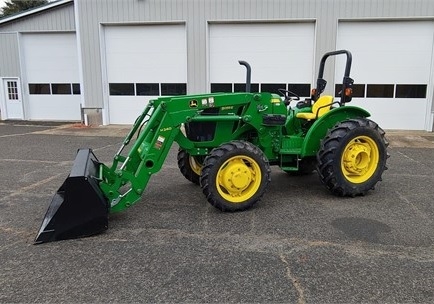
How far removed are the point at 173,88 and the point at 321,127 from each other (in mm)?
9290

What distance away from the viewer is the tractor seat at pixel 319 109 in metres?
5.68

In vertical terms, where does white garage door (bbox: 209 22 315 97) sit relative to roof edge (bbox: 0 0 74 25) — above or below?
below

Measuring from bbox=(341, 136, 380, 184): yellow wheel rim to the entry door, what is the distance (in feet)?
50.1

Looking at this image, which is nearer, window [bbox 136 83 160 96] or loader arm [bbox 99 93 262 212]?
loader arm [bbox 99 93 262 212]

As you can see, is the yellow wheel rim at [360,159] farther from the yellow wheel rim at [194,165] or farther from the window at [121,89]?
the window at [121,89]

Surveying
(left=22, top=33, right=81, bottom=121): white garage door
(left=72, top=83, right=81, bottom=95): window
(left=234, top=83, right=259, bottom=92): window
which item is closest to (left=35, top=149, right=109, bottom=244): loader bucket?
(left=234, top=83, right=259, bottom=92): window

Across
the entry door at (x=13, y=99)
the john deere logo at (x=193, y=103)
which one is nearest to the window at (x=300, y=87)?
the john deere logo at (x=193, y=103)

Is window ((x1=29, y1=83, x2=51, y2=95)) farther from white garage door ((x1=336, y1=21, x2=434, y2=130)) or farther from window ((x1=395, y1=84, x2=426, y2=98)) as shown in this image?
window ((x1=395, y1=84, x2=426, y2=98))

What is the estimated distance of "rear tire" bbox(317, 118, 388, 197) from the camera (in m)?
5.16

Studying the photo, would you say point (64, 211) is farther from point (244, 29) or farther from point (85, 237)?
point (244, 29)

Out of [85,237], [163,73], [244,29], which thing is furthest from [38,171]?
[244,29]

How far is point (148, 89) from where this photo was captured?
46.5 ft

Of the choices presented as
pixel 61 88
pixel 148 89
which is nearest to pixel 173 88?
pixel 148 89

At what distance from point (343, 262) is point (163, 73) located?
455 inches
